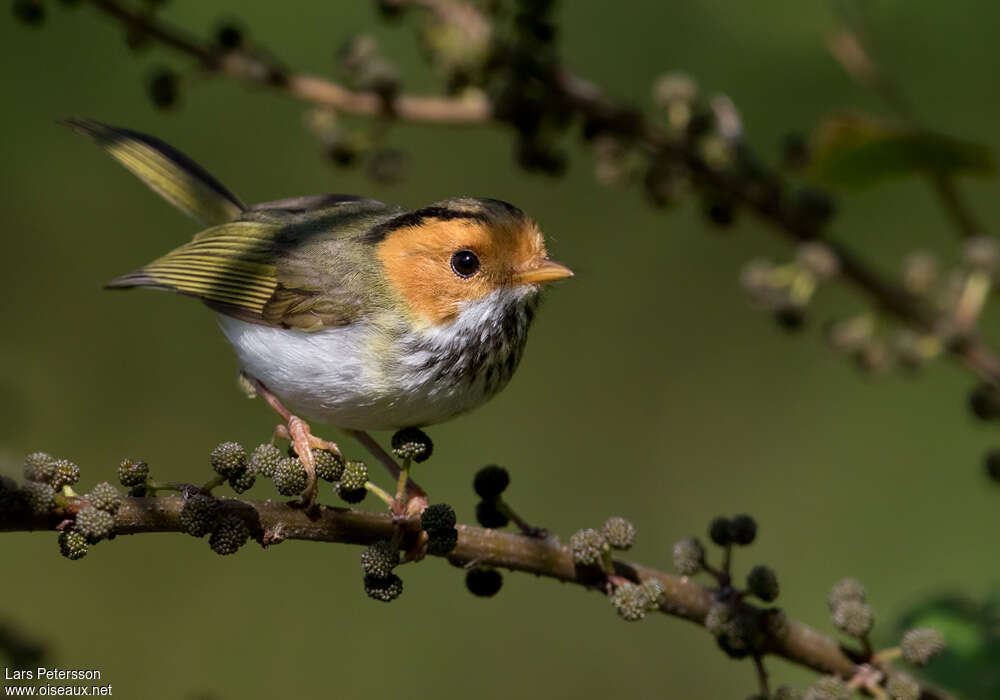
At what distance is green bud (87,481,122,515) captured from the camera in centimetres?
196

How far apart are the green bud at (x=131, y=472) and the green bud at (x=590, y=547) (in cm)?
86

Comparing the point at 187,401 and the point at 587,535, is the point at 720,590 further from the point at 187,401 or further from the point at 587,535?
the point at 187,401

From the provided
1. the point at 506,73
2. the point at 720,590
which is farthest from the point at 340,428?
the point at 720,590

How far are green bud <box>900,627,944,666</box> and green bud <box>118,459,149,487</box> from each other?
1592 mm

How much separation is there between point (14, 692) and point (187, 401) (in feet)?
10.8

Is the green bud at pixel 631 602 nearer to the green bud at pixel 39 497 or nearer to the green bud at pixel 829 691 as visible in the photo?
the green bud at pixel 829 691

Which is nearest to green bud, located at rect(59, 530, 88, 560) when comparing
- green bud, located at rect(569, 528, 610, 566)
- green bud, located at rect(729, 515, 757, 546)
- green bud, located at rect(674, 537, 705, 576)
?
green bud, located at rect(569, 528, 610, 566)

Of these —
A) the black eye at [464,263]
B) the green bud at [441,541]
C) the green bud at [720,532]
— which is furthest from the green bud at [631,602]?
the black eye at [464,263]

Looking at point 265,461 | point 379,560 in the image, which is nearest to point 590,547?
point 379,560

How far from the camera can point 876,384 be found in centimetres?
560

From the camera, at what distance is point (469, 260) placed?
3.16m

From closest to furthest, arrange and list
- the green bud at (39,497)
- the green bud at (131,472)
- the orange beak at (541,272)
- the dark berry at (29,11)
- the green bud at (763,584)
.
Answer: the green bud at (39,497), the green bud at (131,472), the green bud at (763,584), the dark berry at (29,11), the orange beak at (541,272)

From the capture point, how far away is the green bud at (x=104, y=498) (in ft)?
6.44

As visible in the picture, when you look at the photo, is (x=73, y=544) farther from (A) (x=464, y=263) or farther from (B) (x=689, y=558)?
(A) (x=464, y=263)
